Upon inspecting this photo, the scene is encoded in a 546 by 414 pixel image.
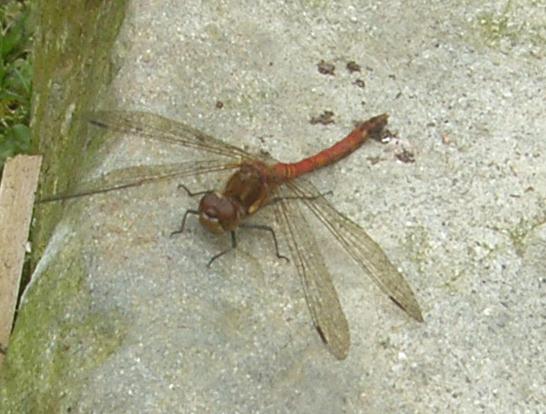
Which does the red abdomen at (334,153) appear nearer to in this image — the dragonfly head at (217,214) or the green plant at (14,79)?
the dragonfly head at (217,214)

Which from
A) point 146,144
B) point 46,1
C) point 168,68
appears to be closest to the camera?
point 146,144

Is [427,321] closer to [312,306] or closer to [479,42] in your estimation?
[312,306]

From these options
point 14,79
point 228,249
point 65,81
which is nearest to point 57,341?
point 228,249

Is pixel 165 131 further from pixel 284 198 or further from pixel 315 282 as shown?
pixel 315 282

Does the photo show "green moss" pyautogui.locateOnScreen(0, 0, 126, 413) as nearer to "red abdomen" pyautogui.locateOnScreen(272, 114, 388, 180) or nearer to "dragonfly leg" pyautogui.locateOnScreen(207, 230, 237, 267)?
"dragonfly leg" pyautogui.locateOnScreen(207, 230, 237, 267)

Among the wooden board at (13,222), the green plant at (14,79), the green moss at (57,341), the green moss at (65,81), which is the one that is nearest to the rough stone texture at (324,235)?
the green moss at (57,341)

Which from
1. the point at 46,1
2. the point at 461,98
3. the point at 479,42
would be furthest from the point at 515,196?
the point at 46,1
